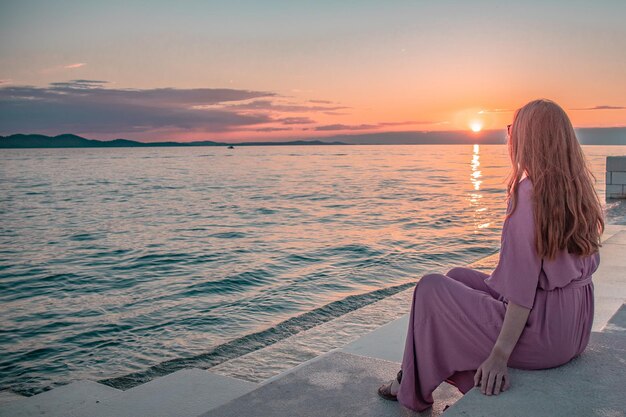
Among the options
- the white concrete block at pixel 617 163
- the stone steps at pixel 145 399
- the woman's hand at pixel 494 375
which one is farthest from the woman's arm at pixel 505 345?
the white concrete block at pixel 617 163

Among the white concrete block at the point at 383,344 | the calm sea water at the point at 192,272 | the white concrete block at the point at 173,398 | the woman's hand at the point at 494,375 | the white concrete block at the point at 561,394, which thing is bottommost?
the calm sea water at the point at 192,272

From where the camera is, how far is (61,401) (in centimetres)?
450

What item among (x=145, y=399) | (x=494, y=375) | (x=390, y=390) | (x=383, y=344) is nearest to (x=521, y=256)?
(x=494, y=375)

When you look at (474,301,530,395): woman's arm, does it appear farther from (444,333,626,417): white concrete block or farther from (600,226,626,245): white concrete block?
(600,226,626,245): white concrete block

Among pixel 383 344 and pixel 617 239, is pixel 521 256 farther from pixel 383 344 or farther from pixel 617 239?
pixel 617 239

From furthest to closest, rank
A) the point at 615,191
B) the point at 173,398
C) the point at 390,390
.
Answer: the point at 615,191 < the point at 173,398 < the point at 390,390

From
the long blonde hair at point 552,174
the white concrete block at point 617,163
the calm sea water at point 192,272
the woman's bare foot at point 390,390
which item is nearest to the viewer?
the long blonde hair at point 552,174

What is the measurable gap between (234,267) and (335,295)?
11.1 feet

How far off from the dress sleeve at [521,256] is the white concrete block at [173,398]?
2.12m

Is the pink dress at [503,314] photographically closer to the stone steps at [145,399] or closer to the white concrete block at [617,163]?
the stone steps at [145,399]

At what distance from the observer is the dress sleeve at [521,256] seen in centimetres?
261

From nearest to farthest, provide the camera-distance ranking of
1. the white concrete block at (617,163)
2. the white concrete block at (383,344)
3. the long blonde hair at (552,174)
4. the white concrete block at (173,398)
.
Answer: the long blonde hair at (552,174), the white concrete block at (173,398), the white concrete block at (383,344), the white concrete block at (617,163)

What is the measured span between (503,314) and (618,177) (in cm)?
1545

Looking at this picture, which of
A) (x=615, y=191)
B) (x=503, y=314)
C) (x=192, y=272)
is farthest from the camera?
(x=615, y=191)
